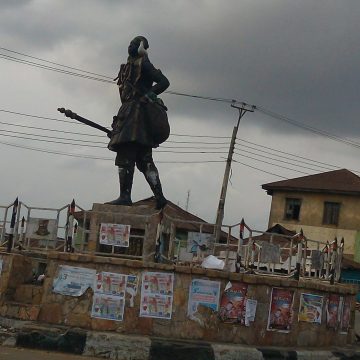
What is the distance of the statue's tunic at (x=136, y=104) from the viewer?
42.7ft

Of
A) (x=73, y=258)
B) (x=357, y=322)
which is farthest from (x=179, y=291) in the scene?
(x=357, y=322)

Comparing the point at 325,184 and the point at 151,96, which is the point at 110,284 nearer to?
the point at 151,96

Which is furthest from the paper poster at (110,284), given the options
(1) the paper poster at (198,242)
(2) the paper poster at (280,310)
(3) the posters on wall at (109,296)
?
(2) the paper poster at (280,310)

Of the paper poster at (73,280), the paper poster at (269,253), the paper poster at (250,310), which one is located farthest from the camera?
the paper poster at (269,253)

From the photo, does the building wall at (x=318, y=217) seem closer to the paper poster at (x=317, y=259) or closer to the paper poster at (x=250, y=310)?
the paper poster at (x=317, y=259)

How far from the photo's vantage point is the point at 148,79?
13258 mm

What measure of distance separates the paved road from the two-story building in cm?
3068

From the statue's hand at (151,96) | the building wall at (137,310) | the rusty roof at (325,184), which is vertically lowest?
the building wall at (137,310)

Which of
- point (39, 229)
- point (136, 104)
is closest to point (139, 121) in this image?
point (136, 104)

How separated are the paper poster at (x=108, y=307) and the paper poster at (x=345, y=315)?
5205mm

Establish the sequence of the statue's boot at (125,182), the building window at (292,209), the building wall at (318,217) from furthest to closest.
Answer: the building window at (292,209) → the building wall at (318,217) → the statue's boot at (125,182)

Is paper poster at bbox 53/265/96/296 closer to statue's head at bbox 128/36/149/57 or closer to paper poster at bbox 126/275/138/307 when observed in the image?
paper poster at bbox 126/275/138/307

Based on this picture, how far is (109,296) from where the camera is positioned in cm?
1128

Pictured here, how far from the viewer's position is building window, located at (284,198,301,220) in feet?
135
